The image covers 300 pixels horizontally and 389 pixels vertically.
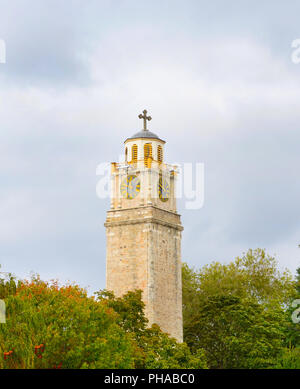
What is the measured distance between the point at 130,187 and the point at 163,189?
243 cm

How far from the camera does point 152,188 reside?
67375 mm

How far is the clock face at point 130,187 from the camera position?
6775 cm

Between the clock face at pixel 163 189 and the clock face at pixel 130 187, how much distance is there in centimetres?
158

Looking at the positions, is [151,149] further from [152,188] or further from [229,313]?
[229,313]

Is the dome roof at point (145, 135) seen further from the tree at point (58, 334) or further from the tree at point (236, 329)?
the tree at point (58, 334)

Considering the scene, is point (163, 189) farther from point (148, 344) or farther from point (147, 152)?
point (148, 344)

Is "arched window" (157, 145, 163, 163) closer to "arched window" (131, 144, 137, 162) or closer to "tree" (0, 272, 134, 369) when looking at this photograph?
"arched window" (131, 144, 137, 162)

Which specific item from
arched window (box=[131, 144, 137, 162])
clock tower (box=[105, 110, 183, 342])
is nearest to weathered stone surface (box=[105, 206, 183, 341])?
clock tower (box=[105, 110, 183, 342])

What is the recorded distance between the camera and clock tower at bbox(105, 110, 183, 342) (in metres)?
65.2

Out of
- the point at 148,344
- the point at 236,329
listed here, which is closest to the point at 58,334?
the point at 148,344

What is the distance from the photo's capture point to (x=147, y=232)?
6581cm
